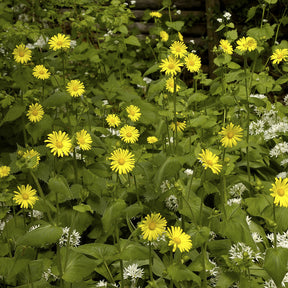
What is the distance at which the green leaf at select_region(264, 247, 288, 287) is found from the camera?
63.7 inches

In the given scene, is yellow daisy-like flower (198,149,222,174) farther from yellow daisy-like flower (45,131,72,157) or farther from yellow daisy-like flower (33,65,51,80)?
yellow daisy-like flower (33,65,51,80)

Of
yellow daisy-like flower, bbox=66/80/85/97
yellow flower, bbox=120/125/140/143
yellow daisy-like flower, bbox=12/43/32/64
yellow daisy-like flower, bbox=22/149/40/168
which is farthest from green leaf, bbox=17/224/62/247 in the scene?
yellow daisy-like flower, bbox=12/43/32/64

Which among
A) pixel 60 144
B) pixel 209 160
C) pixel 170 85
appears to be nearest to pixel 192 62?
pixel 170 85

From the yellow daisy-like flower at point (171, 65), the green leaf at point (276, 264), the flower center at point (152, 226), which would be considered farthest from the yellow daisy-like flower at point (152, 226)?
the yellow daisy-like flower at point (171, 65)

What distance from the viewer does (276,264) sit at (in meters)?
1.63

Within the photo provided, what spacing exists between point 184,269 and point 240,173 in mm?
1049

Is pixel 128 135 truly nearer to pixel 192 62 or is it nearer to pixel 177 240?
pixel 192 62

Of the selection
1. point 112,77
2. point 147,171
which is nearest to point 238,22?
point 112,77

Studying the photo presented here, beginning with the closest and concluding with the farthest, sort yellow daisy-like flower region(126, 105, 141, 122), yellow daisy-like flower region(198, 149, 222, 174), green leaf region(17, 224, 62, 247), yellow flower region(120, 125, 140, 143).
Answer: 1. green leaf region(17, 224, 62, 247)
2. yellow daisy-like flower region(198, 149, 222, 174)
3. yellow flower region(120, 125, 140, 143)
4. yellow daisy-like flower region(126, 105, 141, 122)

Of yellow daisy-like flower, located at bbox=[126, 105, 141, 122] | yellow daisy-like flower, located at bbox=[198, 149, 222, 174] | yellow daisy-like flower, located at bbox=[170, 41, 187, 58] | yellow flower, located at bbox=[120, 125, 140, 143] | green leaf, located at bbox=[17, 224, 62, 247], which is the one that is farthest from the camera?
yellow daisy-like flower, located at bbox=[126, 105, 141, 122]

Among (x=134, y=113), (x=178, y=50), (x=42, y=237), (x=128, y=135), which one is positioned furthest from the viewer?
(x=134, y=113)

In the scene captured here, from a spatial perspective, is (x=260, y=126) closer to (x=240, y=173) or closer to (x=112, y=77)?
(x=240, y=173)

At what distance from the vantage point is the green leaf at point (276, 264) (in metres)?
1.62

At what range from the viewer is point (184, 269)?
1.67 m
